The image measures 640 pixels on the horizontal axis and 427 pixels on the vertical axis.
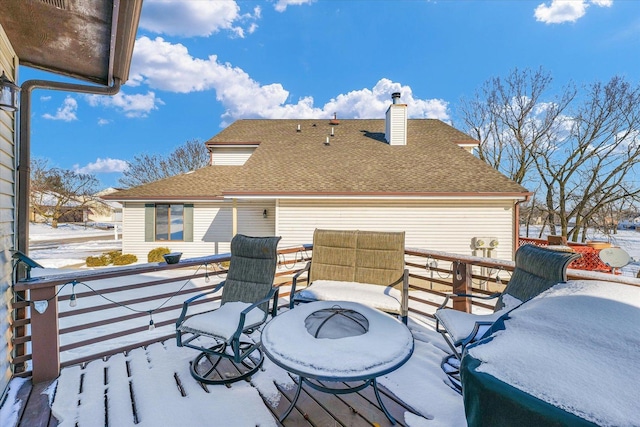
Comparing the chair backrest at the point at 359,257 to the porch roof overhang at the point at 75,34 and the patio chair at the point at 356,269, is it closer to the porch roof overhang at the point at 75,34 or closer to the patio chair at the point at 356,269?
the patio chair at the point at 356,269

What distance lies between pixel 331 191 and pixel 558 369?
6.66 m

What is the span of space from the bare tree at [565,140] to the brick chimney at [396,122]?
312 inches

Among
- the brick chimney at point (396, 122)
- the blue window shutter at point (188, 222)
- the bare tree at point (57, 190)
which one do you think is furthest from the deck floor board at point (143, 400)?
the bare tree at point (57, 190)

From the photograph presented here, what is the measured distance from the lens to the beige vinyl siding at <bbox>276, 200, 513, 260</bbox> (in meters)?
7.59

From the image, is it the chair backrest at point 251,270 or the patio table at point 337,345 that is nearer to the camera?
the patio table at point 337,345

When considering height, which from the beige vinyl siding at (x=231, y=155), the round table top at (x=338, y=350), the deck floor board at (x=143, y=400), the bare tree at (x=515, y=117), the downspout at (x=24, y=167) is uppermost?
the bare tree at (x=515, y=117)

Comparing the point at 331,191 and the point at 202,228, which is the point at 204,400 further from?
the point at 202,228

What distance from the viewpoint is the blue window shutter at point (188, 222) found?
31.1 ft

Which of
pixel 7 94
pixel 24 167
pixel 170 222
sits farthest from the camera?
pixel 170 222

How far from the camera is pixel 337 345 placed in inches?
69.6

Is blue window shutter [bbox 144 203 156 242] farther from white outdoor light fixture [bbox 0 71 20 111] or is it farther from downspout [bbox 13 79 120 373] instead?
white outdoor light fixture [bbox 0 71 20 111]

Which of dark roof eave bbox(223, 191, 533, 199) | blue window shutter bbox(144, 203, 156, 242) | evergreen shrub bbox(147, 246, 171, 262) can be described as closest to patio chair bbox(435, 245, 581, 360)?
dark roof eave bbox(223, 191, 533, 199)

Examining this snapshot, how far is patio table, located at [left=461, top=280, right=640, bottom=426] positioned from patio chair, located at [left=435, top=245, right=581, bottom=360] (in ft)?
3.22

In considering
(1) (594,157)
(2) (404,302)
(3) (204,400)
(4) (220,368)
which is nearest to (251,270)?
(4) (220,368)
